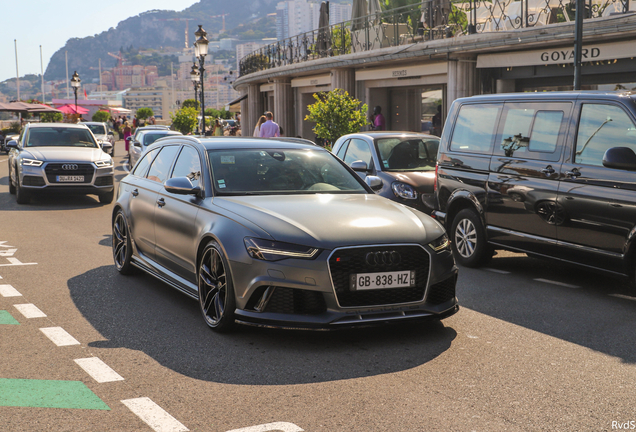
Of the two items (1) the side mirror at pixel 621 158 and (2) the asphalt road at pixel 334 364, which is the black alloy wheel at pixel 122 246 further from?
(1) the side mirror at pixel 621 158

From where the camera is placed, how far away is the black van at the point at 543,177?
21.5 ft

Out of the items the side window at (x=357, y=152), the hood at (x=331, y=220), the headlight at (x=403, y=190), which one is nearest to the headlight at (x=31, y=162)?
the side window at (x=357, y=152)

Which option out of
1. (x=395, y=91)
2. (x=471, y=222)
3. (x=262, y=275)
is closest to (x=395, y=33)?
(x=395, y=91)

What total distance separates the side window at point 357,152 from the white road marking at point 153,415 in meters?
7.66

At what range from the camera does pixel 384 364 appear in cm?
480

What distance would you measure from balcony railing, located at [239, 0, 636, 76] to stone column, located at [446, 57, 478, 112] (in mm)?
814

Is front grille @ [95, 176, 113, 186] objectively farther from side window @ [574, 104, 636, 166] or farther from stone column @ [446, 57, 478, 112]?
side window @ [574, 104, 636, 166]

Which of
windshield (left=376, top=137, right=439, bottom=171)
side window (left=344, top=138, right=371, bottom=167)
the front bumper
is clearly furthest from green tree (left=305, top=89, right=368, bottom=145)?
the front bumper

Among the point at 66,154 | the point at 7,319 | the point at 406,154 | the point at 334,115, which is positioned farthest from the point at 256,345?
the point at 334,115

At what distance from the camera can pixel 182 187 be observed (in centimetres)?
604

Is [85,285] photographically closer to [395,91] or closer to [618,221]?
[618,221]

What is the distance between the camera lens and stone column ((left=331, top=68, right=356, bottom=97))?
27172 mm

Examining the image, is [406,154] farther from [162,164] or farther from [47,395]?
[47,395]

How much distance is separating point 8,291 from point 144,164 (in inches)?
73.2
